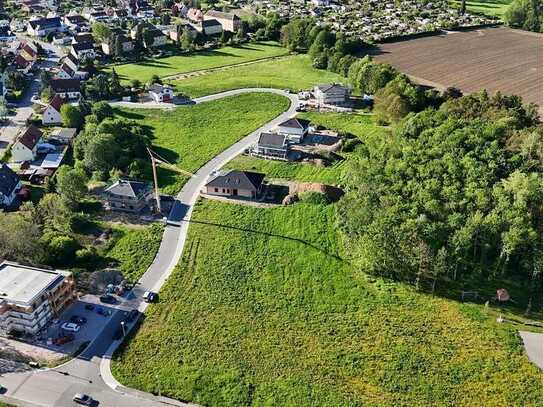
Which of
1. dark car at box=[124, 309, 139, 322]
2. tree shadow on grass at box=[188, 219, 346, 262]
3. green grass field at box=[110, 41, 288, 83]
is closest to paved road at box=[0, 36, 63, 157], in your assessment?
green grass field at box=[110, 41, 288, 83]

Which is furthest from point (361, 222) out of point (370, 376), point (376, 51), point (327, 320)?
point (376, 51)

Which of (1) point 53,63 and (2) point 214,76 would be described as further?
(1) point 53,63

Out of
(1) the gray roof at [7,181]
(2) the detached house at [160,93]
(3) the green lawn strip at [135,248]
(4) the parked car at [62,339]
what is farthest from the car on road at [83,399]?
(2) the detached house at [160,93]

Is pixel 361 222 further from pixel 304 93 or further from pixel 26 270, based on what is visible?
pixel 304 93

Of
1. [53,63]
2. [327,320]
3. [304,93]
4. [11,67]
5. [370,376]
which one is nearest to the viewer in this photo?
[370,376]

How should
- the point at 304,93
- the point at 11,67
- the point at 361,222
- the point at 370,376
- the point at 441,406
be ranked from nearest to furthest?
the point at 441,406 → the point at 370,376 → the point at 361,222 → the point at 304,93 → the point at 11,67

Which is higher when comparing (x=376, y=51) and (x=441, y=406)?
(x=376, y=51)
